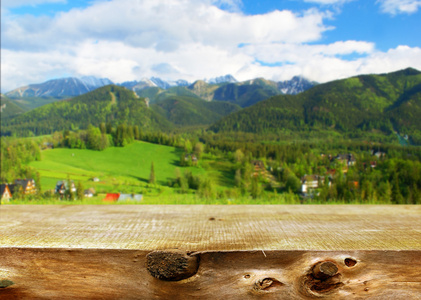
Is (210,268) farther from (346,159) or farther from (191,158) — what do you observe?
(346,159)

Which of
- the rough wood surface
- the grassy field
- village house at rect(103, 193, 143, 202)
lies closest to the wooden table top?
the rough wood surface

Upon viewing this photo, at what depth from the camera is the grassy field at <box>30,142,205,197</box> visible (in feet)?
207

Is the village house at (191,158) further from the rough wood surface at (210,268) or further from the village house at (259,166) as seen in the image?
Result: the rough wood surface at (210,268)

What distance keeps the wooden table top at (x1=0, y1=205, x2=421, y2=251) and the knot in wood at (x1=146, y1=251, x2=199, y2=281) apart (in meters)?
0.06

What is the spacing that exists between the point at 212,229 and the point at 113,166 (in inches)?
3446

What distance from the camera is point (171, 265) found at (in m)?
1.17

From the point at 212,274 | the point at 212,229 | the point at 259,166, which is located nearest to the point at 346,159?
the point at 259,166

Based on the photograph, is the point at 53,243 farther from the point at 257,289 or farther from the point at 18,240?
the point at 257,289

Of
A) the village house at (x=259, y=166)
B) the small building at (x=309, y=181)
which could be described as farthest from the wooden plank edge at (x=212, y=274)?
the village house at (x=259, y=166)

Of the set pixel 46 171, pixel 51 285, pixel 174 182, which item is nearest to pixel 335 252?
pixel 51 285

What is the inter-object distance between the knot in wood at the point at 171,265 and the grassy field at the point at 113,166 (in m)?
57.5

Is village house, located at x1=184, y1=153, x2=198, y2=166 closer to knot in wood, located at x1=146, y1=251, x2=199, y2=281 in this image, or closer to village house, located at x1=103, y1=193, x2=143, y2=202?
village house, located at x1=103, y1=193, x2=143, y2=202

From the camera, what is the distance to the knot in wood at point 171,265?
1164 mm

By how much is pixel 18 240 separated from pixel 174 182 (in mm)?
69556
